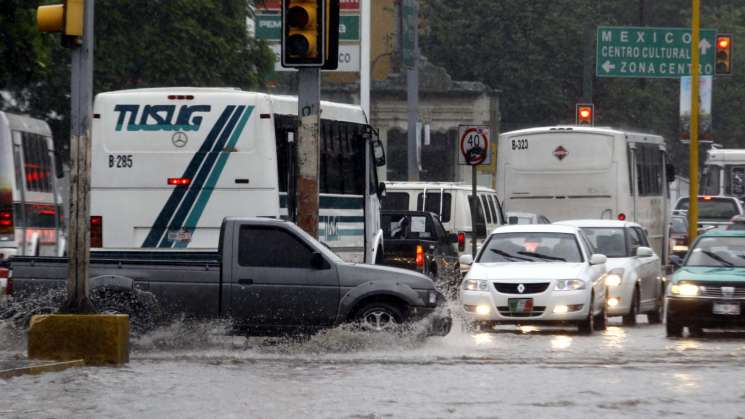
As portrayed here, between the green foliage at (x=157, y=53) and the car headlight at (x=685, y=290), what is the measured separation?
2009 cm

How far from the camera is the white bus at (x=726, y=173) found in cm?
5159

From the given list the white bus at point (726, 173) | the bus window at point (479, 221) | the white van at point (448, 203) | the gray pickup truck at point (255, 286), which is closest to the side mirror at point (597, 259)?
the gray pickup truck at point (255, 286)

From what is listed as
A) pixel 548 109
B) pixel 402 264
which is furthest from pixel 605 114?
pixel 402 264

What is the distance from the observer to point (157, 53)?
39594mm

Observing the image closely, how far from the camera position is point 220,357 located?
16.8m

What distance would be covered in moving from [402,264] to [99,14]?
→ 15.0 meters

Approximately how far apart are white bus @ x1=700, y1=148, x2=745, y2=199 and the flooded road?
106ft

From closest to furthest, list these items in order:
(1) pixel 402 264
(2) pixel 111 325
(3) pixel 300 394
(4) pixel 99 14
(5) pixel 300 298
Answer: (3) pixel 300 394 → (2) pixel 111 325 → (5) pixel 300 298 → (1) pixel 402 264 → (4) pixel 99 14

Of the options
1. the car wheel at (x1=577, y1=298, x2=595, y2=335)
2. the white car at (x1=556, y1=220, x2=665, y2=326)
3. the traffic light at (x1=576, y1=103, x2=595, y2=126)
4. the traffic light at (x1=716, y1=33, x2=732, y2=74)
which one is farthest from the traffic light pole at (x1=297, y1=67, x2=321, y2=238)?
the traffic light at (x1=716, y1=33, x2=732, y2=74)

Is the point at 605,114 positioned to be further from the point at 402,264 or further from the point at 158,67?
the point at 402,264

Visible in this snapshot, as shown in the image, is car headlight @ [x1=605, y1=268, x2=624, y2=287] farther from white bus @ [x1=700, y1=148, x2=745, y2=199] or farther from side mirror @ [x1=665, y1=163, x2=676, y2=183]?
white bus @ [x1=700, y1=148, x2=745, y2=199]

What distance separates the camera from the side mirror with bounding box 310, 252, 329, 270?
18047 mm

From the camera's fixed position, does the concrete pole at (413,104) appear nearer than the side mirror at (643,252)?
No

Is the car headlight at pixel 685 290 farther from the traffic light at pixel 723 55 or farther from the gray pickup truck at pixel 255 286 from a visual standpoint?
the traffic light at pixel 723 55
